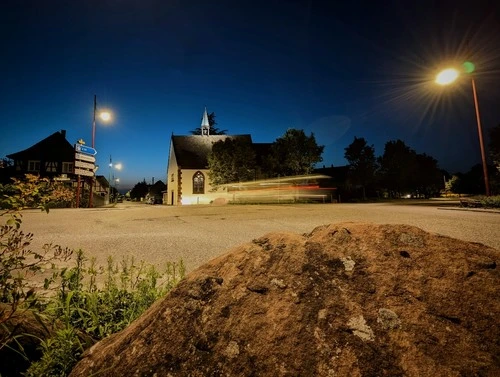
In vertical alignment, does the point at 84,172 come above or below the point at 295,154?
below

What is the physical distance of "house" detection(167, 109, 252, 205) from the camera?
39.8 meters

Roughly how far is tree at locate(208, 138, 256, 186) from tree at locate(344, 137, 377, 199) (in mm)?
18588

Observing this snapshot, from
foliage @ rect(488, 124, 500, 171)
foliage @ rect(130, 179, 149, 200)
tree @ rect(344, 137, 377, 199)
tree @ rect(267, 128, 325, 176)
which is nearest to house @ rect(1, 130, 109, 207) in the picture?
tree @ rect(267, 128, 325, 176)

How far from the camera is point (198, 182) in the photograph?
4075cm

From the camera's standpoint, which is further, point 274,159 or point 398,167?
point 398,167

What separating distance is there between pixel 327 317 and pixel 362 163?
46351 millimetres

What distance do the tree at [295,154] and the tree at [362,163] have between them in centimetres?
1163

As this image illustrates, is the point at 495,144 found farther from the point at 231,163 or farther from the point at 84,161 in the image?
the point at 84,161

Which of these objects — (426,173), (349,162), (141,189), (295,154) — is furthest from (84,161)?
(141,189)

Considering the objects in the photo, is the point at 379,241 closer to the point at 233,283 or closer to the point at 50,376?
the point at 233,283

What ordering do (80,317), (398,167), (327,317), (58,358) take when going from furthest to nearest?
1. (398,167)
2. (80,317)
3. (58,358)
4. (327,317)

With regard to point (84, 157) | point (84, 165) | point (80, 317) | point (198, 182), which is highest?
point (198, 182)

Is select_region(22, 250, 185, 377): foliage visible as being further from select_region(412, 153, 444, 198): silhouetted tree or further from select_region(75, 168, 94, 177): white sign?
select_region(412, 153, 444, 198): silhouetted tree

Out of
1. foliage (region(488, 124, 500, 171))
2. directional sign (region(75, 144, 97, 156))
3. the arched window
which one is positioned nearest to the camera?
directional sign (region(75, 144, 97, 156))
